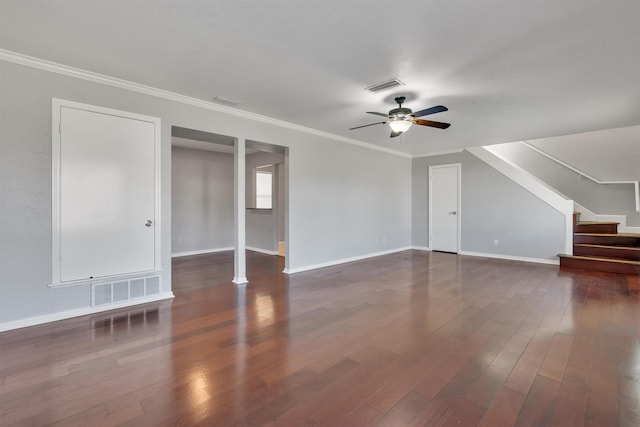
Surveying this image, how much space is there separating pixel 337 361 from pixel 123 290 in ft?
8.61

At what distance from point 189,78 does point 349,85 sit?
1.74 metres

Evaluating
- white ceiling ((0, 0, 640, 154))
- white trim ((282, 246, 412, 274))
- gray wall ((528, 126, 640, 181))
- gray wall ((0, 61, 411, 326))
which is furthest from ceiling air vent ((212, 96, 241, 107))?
gray wall ((528, 126, 640, 181))

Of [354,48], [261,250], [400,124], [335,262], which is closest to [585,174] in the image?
[400,124]

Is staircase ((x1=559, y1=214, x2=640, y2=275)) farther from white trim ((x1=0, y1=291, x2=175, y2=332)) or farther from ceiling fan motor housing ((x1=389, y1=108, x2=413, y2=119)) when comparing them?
white trim ((x1=0, y1=291, x2=175, y2=332))

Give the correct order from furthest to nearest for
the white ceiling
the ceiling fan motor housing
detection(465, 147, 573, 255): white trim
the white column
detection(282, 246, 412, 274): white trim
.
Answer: detection(465, 147, 573, 255): white trim, detection(282, 246, 412, 274): white trim, the white column, the ceiling fan motor housing, the white ceiling

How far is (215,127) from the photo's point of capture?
4027 millimetres

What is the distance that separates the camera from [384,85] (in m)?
3.25

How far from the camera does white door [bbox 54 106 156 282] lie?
2971 mm

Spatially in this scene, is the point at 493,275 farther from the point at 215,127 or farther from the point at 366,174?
the point at 215,127

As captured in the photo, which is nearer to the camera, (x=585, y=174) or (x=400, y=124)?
(x=400, y=124)

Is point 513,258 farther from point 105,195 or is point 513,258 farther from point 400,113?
point 105,195

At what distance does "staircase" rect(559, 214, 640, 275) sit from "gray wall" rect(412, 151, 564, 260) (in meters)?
0.32

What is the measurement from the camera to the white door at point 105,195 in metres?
2.97

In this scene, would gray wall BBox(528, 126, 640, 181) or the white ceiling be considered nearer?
the white ceiling
